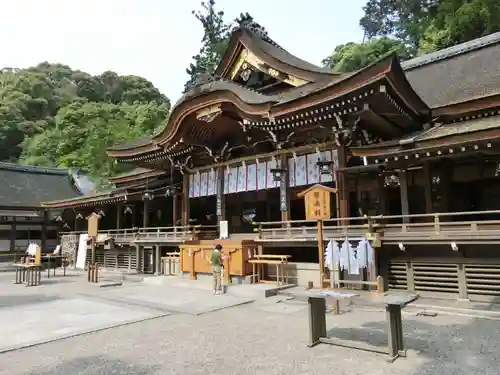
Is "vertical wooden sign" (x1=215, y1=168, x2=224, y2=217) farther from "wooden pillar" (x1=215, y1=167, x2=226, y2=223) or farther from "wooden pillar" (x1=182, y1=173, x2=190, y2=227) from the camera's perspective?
"wooden pillar" (x1=182, y1=173, x2=190, y2=227)

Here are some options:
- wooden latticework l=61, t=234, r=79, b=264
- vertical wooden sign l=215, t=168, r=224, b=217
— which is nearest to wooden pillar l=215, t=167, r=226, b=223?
vertical wooden sign l=215, t=168, r=224, b=217

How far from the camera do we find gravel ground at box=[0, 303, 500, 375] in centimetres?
494

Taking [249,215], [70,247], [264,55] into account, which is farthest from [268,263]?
[70,247]

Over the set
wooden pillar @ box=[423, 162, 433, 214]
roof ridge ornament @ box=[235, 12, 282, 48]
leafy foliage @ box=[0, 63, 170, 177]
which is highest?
leafy foliage @ box=[0, 63, 170, 177]

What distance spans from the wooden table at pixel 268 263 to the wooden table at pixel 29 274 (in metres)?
8.38

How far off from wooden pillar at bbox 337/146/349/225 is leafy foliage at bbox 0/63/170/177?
26735 millimetres

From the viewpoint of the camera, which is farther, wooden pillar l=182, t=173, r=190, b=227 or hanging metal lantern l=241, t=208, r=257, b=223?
hanging metal lantern l=241, t=208, r=257, b=223

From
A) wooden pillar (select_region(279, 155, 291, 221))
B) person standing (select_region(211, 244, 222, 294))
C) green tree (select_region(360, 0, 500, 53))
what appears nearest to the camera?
person standing (select_region(211, 244, 222, 294))

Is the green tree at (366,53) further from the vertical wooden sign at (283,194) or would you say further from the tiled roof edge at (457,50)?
the vertical wooden sign at (283,194)

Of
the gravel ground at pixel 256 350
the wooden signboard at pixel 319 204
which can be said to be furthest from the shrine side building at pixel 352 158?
the gravel ground at pixel 256 350

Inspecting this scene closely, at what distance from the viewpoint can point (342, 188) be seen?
38.2 ft

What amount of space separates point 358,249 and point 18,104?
183ft

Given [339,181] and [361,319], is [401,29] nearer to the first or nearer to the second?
[339,181]

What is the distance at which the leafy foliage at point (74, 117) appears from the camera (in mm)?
37312
